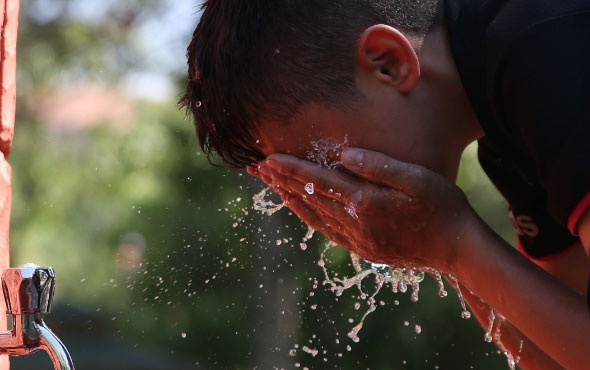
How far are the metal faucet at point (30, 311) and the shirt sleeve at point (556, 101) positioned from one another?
76cm

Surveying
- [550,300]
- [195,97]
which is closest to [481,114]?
[550,300]

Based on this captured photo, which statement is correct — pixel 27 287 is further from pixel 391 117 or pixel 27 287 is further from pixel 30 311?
pixel 391 117

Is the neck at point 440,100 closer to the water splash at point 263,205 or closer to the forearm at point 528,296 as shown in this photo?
the forearm at point 528,296

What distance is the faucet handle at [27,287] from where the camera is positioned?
4.19 ft

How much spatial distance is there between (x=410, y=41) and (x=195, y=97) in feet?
1.43

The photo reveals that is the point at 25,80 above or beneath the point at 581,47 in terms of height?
above

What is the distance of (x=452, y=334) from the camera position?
7.80 metres

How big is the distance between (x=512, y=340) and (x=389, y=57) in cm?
81

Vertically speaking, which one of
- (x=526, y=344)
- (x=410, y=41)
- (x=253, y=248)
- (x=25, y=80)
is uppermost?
(x=25, y=80)

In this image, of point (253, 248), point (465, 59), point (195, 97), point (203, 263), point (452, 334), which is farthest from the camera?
point (452, 334)


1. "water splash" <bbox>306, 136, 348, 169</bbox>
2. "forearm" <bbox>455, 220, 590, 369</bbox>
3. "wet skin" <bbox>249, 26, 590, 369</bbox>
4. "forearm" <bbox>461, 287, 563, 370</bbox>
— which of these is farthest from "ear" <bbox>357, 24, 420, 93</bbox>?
"forearm" <bbox>461, 287, 563, 370</bbox>

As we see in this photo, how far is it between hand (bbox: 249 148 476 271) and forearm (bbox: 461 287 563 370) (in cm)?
39

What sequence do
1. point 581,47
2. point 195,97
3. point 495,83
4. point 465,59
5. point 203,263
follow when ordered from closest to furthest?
1. point 581,47
2. point 495,83
3. point 465,59
4. point 195,97
5. point 203,263

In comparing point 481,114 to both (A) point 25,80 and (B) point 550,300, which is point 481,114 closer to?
(B) point 550,300
